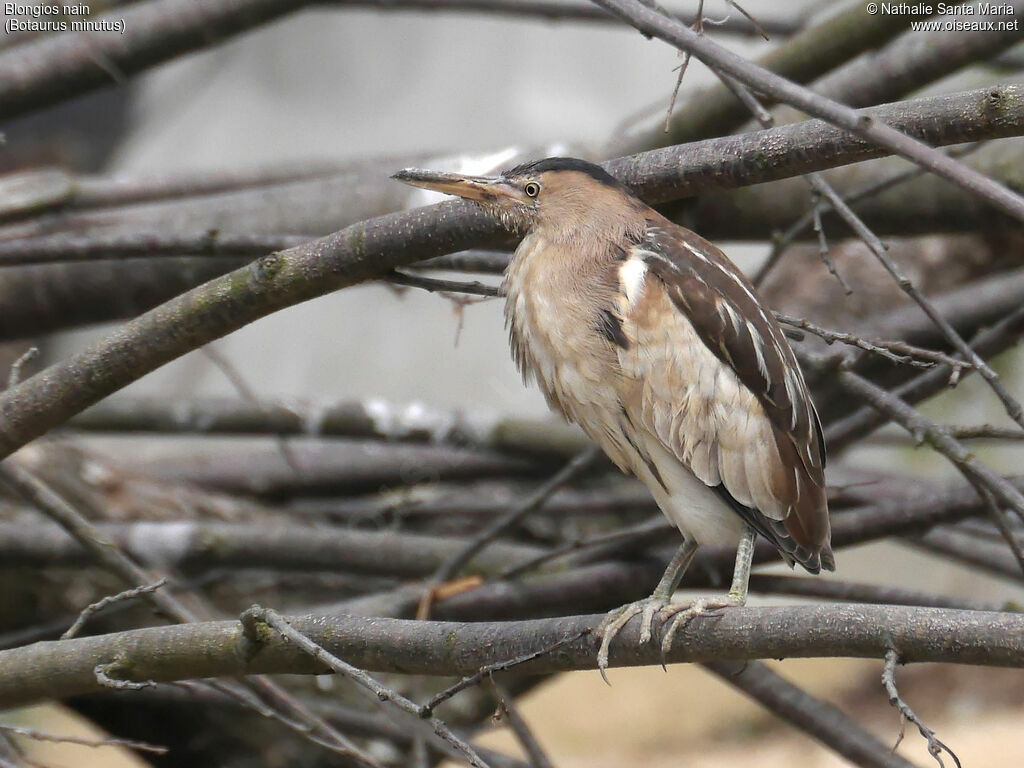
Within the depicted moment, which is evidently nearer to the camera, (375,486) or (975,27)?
(975,27)

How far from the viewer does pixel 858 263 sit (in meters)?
3.77

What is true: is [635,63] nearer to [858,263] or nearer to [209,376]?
[209,376]

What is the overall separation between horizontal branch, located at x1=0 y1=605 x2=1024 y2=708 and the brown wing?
0.35 m

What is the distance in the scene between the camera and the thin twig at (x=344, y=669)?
1359 mm

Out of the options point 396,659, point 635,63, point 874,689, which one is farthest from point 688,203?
point 635,63

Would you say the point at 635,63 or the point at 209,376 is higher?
the point at 635,63

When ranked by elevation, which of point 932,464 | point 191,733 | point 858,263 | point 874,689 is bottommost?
point 191,733

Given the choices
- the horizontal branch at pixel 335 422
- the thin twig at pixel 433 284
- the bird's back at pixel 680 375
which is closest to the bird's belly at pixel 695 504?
the bird's back at pixel 680 375

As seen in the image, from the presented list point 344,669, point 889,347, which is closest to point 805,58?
point 889,347

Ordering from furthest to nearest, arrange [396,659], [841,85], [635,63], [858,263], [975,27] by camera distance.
→ 1. [635,63]
2. [858,263]
3. [841,85]
4. [975,27]
5. [396,659]

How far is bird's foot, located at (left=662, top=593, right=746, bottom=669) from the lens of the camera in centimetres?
158

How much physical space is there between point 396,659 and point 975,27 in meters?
1.90

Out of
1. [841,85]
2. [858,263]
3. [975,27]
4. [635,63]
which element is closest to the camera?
[975,27]

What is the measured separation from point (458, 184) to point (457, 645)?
0.83 meters
